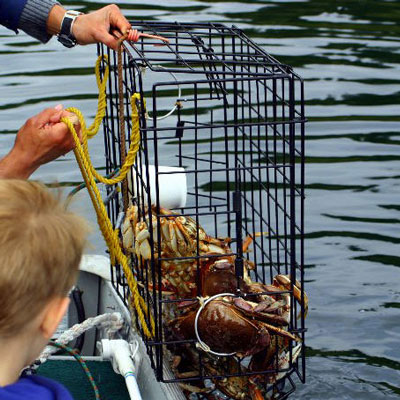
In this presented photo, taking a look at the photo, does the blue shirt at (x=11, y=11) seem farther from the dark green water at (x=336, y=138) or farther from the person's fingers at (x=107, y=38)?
the dark green water at (x=336, y=138)

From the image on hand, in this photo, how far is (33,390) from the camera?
1.83 m

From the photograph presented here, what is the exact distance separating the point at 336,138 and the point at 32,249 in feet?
18.3

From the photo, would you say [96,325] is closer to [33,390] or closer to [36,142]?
[36,142]

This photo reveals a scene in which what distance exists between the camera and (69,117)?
10.1 ft

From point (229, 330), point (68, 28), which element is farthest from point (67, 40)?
point (229, 330)

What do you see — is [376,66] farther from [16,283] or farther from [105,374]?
[16,283]

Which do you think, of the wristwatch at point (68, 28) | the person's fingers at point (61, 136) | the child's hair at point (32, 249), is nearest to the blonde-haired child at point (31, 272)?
the child's hair at point (32, 249)

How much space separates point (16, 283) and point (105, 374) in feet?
5.87

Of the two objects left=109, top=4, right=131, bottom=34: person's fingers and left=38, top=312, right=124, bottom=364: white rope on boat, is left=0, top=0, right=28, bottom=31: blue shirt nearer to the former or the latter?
left=109, top=4, right=131, bottom=34: person's fingers

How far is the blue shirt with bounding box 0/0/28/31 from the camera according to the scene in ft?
12.2

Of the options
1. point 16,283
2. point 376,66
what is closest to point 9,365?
point 16,283

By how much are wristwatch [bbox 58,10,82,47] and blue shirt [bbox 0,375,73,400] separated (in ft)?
6.41

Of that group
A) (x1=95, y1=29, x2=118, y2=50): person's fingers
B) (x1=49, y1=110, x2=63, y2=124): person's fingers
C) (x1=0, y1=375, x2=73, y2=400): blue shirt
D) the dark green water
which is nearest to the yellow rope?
(x1=49, y1=110, x2=63, y2=124): person's fingers

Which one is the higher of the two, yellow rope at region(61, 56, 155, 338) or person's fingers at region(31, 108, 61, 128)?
person's fingers at region(31, 108, 61, 128)
